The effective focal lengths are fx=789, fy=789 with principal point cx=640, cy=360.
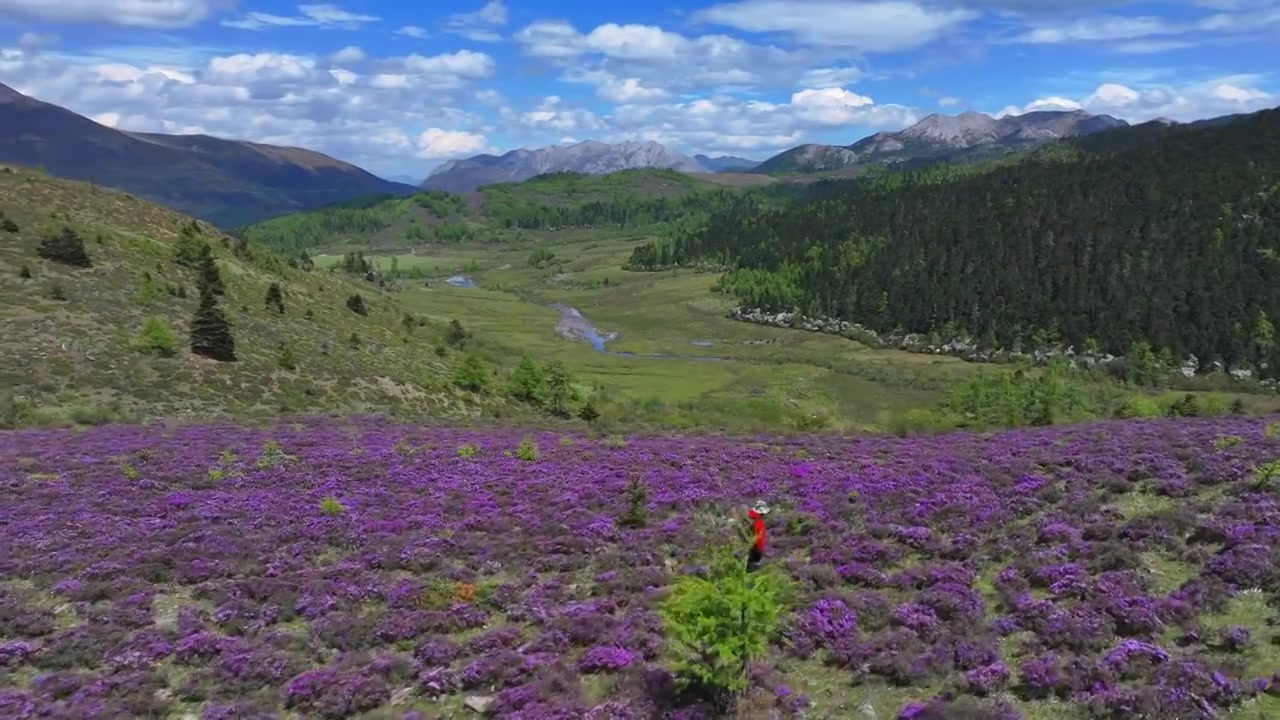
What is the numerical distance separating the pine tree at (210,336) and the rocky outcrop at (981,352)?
137 meters

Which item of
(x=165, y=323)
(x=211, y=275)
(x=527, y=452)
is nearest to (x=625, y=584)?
(x=527, y=452)

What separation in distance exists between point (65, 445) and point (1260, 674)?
4910cm

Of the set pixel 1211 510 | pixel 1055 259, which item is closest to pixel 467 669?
pixel 1211 510

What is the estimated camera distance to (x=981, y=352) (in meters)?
165

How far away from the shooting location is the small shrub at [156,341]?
6512cm

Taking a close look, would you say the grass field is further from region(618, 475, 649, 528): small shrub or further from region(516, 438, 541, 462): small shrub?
region(618, 475, 649, 528): small shrub

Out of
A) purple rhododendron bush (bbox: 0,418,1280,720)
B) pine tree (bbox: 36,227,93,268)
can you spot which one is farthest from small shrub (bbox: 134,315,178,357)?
purple rhododendron bush (bbox: 0,418,1280,720)

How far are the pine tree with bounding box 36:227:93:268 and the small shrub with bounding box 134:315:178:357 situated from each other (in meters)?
21.8

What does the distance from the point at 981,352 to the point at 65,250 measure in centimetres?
15521

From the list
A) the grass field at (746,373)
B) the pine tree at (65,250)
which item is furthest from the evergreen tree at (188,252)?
the grass field at (746,373)

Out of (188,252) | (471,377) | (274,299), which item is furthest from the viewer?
(188,252)

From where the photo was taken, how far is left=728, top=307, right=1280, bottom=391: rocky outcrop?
5571 inches

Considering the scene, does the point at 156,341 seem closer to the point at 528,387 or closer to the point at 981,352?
the point at 528,387

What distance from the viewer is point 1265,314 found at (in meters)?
147
